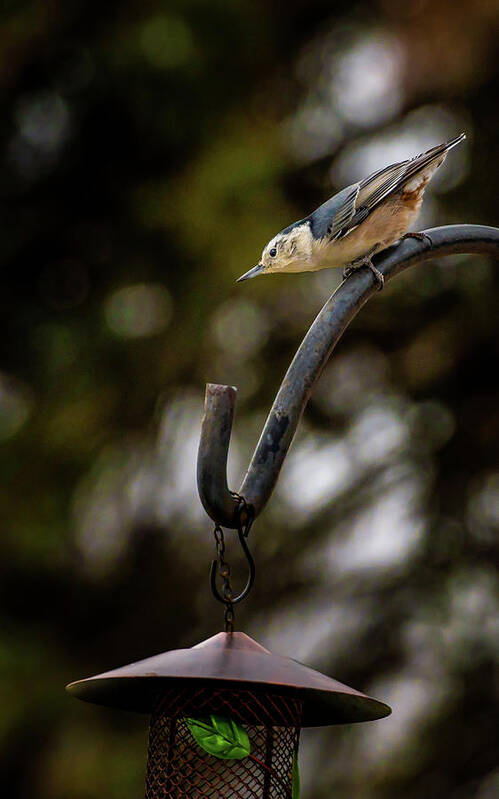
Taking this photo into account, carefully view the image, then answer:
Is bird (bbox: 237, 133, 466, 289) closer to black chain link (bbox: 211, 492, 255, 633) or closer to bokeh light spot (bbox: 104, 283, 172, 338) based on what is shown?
black chain link (bbox: 211, 492, 255, 633)

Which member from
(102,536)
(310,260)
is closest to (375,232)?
(310,260)

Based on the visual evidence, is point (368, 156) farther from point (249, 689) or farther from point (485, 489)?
point (249, 689)

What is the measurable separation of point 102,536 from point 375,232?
86.8 inches

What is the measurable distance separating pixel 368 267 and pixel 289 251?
22 centimetres

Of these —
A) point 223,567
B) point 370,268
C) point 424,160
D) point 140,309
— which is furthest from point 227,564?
point 140,309

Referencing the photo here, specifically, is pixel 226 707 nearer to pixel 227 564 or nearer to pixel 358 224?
pixel 227 564

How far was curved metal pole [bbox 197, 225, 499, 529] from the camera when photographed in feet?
3.44

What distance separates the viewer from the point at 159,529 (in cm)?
353

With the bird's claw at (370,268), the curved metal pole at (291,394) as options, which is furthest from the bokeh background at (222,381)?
the curved metal pole at (291,394)

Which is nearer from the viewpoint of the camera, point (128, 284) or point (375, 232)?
point (375, 232)

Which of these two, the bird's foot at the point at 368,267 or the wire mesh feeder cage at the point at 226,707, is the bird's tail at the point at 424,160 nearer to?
the bird's foot at the point at 368,267

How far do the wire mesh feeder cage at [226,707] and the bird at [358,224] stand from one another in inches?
23.4

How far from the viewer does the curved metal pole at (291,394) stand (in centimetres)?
105

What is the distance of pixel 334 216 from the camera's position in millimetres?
1571
